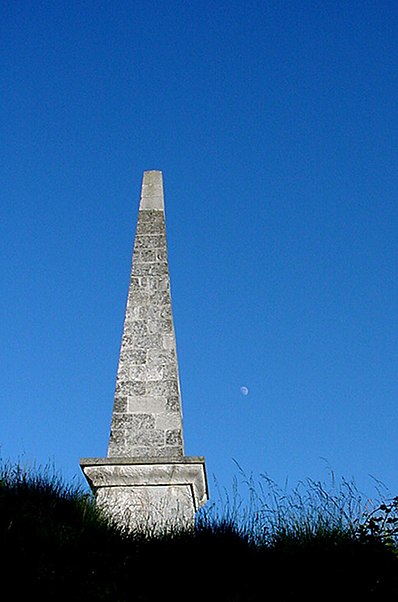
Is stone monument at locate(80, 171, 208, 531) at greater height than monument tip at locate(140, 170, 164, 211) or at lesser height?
lesser

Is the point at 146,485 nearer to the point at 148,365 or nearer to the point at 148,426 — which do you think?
the point at 148,426

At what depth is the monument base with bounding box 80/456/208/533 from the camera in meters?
6.28

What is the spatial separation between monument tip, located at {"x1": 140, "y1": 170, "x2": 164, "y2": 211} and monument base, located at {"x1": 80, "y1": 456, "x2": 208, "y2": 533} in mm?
3053

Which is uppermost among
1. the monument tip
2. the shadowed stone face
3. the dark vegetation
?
the monument tip

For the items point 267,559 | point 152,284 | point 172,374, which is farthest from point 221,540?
point 152,284

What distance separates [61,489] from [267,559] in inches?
76.5

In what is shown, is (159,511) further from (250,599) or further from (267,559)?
(250,599)

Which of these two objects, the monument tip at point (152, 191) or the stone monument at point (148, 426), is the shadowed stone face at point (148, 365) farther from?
the monument tip at point (152, 191)

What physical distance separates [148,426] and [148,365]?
633mm

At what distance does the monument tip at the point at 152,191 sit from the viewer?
8094 millimetres

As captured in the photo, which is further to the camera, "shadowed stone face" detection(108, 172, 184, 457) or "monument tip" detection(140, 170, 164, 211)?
"monument tip" detection(140, 170, 164, 211)

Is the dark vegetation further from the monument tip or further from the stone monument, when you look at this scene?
the monument tip

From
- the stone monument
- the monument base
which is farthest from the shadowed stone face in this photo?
the monument base

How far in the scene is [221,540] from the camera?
5824 mm
